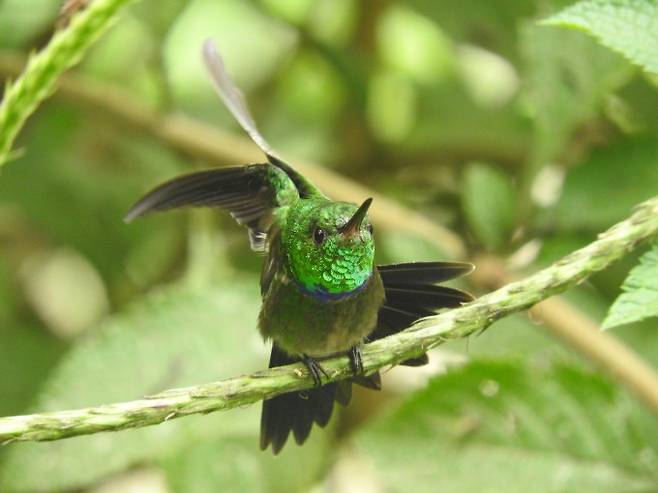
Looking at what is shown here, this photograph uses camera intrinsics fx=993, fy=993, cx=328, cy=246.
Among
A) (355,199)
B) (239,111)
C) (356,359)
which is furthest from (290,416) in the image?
(355,199)

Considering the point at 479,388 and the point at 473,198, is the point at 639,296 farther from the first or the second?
the point at 473,198

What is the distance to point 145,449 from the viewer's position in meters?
1.86

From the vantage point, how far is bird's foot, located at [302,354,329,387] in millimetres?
1124

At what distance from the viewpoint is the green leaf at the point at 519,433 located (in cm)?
181

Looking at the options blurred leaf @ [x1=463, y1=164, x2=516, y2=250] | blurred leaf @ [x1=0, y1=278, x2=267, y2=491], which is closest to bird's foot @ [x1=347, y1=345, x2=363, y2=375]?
blurred leaf @ [x1=0, y1=278, x2=267, y2=491]

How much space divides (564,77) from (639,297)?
116 centimetres

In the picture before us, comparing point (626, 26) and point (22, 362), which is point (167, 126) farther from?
point (626, 26)

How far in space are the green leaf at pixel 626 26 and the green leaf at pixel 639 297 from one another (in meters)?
0.23

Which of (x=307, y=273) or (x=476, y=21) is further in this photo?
(x=476, y=21)

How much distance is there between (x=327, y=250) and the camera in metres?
1.25

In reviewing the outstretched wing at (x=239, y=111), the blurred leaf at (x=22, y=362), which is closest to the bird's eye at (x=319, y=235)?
the outstretched wing at (x=239, y=111)

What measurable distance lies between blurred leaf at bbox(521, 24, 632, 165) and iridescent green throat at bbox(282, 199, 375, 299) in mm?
926

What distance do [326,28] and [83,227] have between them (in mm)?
892

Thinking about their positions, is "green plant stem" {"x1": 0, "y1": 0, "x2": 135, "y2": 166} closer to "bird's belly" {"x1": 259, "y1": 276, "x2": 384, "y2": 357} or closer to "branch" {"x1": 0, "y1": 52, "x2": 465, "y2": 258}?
"bird's belly" {"x1": 259, "y1": 276, "x2": 384, "y2": 357}
